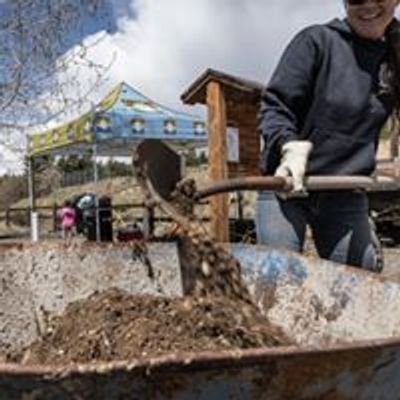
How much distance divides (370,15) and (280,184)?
0.91 meters

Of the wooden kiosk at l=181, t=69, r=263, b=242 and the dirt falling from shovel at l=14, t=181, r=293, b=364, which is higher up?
the wooden kiosk at l=181, t=69, r=263, b=242

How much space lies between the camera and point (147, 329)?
211 centimetres

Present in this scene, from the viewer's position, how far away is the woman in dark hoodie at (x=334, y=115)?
3.18 meters

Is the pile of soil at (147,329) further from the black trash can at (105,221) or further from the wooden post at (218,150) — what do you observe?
the black trash can at (105,221)

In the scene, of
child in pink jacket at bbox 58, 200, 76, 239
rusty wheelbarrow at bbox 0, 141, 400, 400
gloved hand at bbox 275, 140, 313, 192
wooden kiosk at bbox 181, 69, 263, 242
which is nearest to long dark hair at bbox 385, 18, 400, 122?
gloved hand at bbox 275, 140, 313, 192

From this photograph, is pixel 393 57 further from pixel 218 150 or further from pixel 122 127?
pixel 122 127

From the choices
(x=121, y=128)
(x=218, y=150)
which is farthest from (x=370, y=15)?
(x=121, y=128)

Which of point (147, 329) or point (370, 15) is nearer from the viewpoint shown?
point (147, 329)

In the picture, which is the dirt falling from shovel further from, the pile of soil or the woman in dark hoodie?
the woman in dark hoodie

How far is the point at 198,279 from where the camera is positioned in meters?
2.63

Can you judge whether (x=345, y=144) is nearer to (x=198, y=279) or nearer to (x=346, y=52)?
(x=346, y=52)

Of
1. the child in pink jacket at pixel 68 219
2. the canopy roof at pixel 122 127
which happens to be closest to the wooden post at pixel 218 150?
the canopy roof at pixel 122 127

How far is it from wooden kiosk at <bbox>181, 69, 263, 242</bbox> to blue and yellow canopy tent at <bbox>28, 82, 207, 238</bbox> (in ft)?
15.3

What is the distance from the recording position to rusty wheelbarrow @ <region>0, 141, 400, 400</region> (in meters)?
1.31
